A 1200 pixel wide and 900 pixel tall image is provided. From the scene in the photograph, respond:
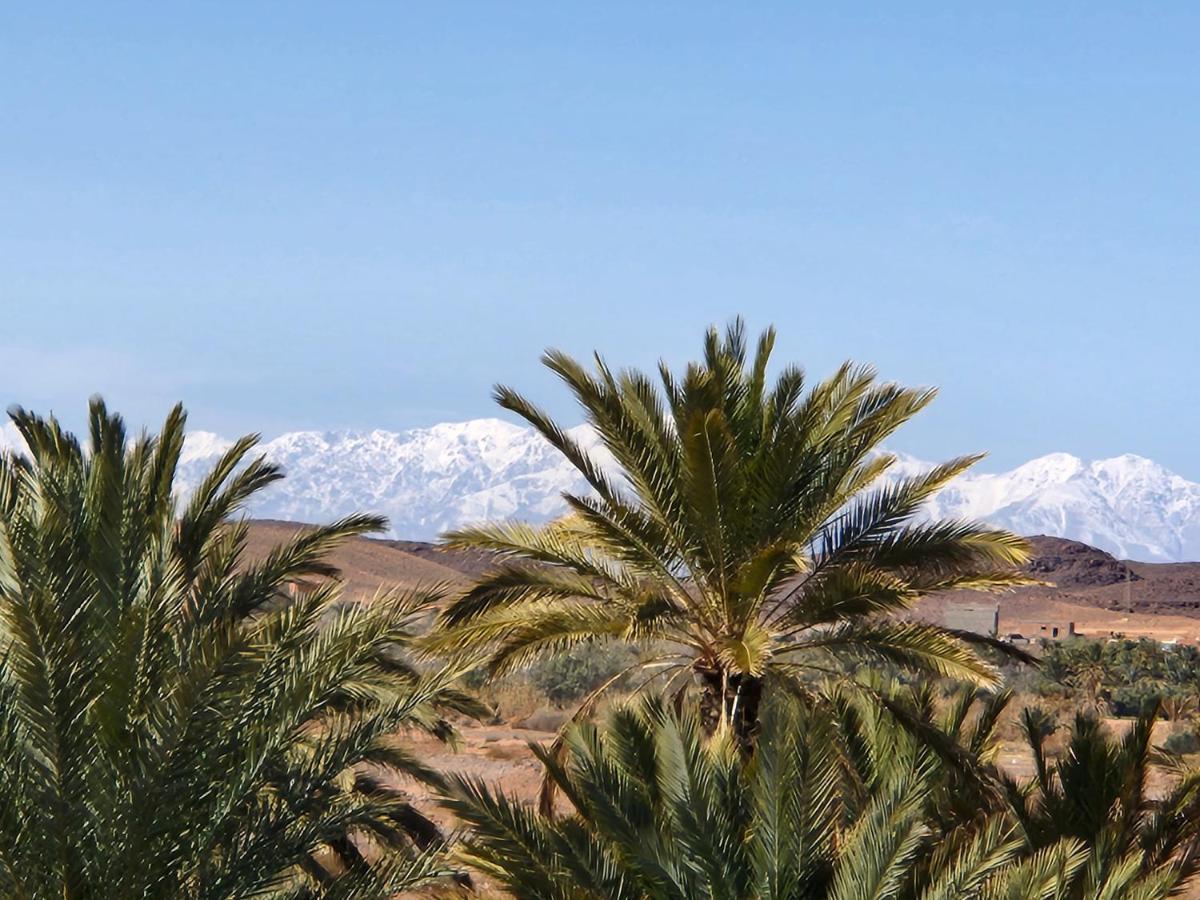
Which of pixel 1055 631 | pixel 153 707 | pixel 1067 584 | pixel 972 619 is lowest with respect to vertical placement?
pixel 153 707

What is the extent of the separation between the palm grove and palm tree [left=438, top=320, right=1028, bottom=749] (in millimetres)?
34

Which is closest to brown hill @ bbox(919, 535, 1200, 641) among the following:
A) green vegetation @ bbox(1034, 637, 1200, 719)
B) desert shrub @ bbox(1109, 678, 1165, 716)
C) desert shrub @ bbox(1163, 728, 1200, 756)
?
green vegetation @ bbox(1034, 637, 1200, 719)

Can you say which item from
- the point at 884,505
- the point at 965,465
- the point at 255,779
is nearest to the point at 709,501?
the point at 884,505

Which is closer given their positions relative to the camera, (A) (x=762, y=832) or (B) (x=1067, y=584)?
(A) (x=762, y=832)

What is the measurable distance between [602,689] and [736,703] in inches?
46.3

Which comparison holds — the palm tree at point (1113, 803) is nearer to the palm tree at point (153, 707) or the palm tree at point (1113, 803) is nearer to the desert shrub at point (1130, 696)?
the palm tree at point (153, 707)

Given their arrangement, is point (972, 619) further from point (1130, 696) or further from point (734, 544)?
point (734, 544)

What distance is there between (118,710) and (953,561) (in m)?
8.17

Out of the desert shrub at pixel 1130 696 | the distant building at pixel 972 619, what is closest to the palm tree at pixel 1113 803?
the desert shrub at pixel 1130 696

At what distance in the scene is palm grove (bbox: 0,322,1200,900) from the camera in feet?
26.8

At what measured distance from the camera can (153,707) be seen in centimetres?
825

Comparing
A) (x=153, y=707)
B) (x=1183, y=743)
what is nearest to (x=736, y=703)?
(x=153, y=707)

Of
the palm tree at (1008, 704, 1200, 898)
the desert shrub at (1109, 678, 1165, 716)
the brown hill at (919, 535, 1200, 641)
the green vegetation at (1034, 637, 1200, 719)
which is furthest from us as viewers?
the brown hill at (919, 535, 1200, 641)

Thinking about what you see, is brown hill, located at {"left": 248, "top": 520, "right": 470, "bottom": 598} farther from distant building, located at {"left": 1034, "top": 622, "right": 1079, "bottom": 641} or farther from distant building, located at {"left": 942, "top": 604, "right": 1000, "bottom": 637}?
distant building, located at {"left": 942, "top": 604, "right": 1000, "bottom": 637}
